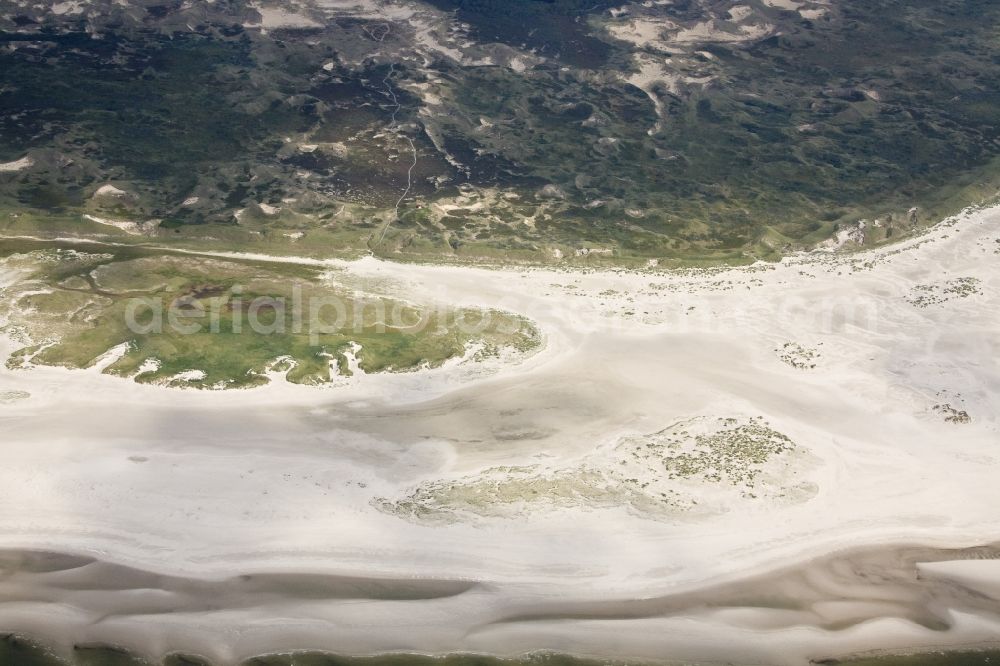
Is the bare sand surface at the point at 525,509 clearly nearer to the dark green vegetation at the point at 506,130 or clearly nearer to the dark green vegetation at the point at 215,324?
the dark green vegetation at the point at 215,324

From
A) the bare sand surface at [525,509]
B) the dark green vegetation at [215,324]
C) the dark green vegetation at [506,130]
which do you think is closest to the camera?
the bare sand surface at [525,509]

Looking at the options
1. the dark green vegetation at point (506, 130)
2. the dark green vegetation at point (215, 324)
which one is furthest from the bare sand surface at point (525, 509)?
the dark green vegetation at point (506, 130)

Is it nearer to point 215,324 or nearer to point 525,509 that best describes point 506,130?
point 215,324

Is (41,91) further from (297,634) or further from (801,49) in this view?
(801,49)

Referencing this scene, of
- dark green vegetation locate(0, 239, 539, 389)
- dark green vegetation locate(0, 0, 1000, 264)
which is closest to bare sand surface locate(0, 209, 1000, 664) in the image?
dark green vegetation locate(0, 239, 539, 389)

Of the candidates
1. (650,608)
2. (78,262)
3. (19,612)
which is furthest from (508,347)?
(78,262)

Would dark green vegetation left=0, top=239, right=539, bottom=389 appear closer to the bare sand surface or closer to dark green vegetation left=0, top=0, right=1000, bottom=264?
the bare sand surface

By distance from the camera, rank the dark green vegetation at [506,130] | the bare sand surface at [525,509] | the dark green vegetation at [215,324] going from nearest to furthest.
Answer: the bare sand surface at [525,509] → the dark green vegetation at [215,324] → the dark green vegetation at [506,130]
